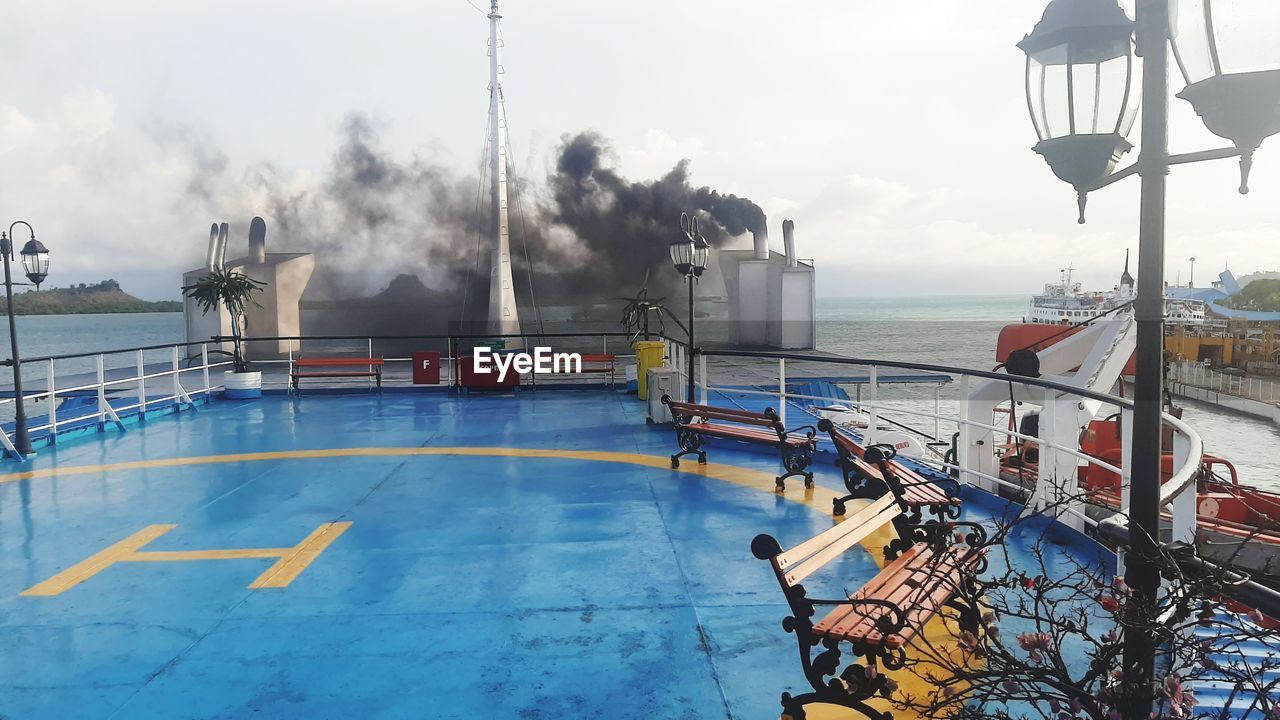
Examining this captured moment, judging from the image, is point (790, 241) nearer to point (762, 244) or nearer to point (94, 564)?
point (762, 244)

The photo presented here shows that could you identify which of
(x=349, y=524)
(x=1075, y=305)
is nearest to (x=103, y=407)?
(x=349, y=524)

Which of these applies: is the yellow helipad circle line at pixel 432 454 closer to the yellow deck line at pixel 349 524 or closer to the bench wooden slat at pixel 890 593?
the yellow deck line at pixel 349 524

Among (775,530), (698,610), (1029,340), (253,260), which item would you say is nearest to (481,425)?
(775,530)

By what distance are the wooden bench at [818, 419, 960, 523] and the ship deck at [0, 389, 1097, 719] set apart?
37 centimetres

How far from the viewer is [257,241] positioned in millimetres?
30812

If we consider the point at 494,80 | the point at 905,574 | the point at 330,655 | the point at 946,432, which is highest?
the point at 494,80

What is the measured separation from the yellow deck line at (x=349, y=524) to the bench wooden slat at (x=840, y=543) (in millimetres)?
558

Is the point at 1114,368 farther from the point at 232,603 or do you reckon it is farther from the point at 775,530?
the point at 232,603

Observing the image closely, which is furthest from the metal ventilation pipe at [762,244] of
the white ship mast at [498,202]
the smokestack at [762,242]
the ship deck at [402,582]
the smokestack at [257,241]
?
the ship deck at [402,582]

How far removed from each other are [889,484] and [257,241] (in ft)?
104

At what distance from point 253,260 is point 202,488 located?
84.2 feet

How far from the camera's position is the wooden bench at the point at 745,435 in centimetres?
723

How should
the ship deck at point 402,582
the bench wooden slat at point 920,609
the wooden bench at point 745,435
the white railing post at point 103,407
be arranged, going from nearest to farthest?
the bench wooden slat at point 920,609, the ship deck at point 402,582, the wooden bench at point 745,435, the white railing post at point 103,407

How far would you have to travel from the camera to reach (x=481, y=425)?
1119cm
